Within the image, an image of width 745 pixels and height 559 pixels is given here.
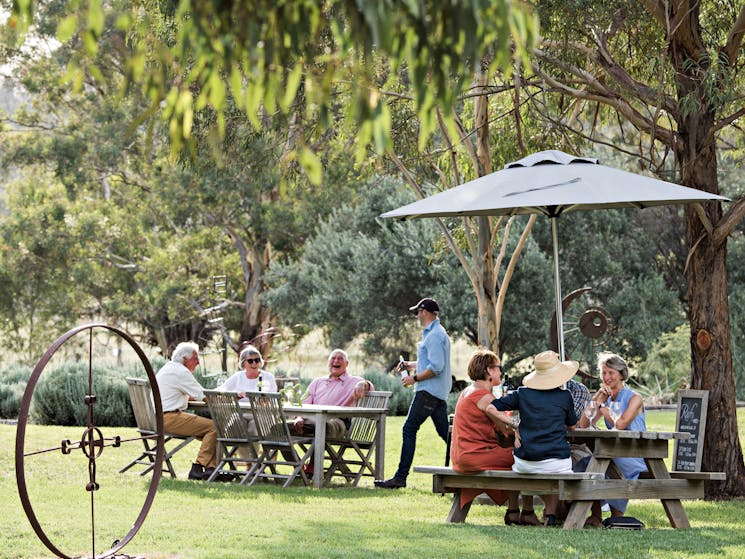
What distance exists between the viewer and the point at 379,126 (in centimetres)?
349

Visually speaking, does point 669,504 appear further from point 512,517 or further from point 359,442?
point 359,442

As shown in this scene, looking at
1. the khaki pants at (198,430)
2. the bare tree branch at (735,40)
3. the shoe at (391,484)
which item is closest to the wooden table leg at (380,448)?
the shoe at (391,484)

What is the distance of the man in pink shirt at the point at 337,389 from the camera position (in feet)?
36.4

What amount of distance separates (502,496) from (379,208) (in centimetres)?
1847

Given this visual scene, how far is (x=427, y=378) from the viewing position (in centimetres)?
1032

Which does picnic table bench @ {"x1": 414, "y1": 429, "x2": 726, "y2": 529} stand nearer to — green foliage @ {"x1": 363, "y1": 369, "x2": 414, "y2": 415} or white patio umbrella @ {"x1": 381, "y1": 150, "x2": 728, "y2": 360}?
white patio umbrella @ {"x1": 381, "y1": 150, "x2": 728, "y2": 360}

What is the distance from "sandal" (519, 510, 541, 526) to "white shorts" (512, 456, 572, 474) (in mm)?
548

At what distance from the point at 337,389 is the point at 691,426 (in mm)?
3336

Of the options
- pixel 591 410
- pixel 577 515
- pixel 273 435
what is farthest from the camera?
pixel 273 435

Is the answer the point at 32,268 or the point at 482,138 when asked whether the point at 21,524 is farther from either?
the point at 32,268

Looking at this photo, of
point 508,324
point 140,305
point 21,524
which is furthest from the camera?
point 140,305

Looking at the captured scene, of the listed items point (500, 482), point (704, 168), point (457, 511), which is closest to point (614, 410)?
point (500, 482)

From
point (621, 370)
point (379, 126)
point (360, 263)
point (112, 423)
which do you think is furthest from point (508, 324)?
point (379, 126)

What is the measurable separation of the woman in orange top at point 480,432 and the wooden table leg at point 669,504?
867mm
